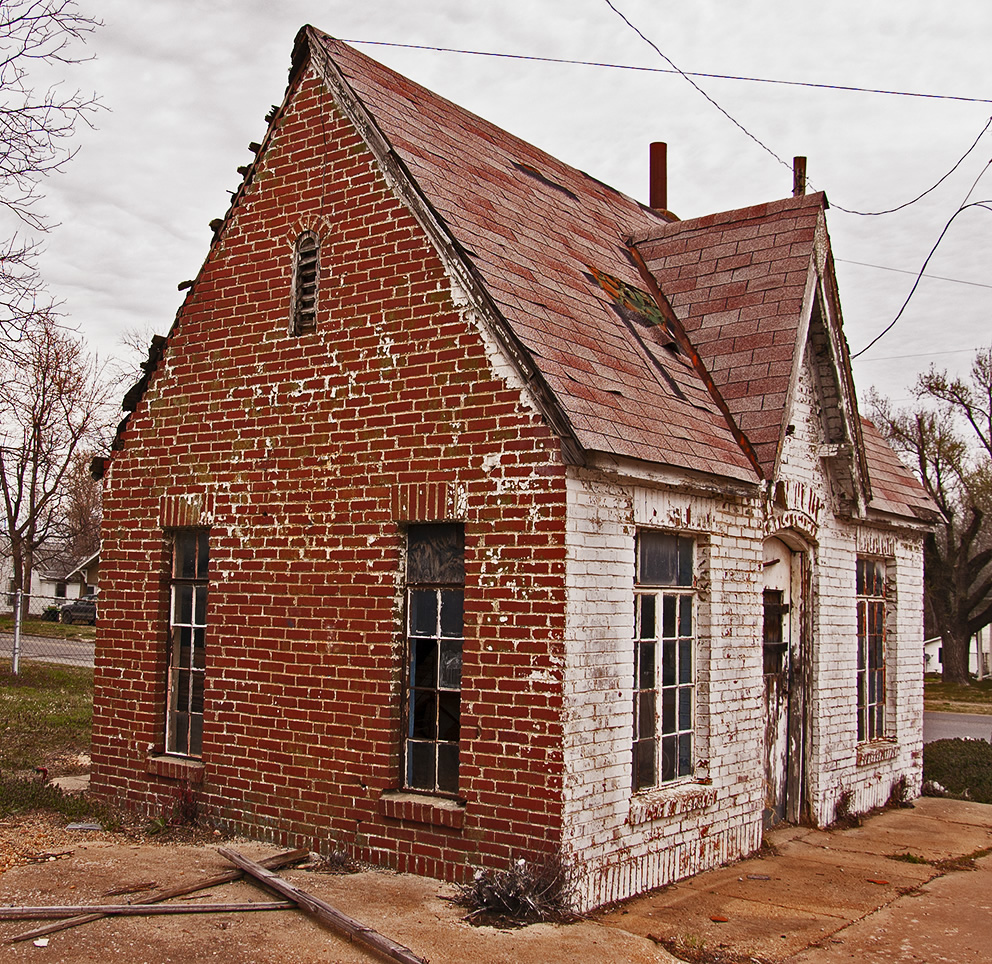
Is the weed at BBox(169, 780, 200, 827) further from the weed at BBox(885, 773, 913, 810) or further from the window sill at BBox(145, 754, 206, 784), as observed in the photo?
the weed at BBox(885, 773, 913, 810)

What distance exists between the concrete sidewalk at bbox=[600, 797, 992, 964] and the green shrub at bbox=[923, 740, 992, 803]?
2393 mm

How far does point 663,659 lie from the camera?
7.94m

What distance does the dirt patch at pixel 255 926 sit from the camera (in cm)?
570

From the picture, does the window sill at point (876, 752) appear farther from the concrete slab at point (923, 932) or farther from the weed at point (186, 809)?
the weed at point (186, 809)

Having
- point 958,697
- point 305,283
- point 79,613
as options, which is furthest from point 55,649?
point 958,697

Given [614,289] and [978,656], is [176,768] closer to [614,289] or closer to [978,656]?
[614,289]

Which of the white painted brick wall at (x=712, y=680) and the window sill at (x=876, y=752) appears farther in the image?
the window sill at (x=876, y=752)

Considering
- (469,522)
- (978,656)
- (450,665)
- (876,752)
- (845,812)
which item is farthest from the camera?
(978,656)

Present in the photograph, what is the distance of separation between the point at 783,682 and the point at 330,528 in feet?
15.4

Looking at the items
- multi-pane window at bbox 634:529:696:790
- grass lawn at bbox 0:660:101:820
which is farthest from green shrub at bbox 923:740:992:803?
grass lawn at bbox 0:660:101:820

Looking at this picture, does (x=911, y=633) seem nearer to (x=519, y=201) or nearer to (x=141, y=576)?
(x=519, y=201)

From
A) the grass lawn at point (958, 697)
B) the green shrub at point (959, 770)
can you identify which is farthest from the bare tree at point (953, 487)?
the green shrub at point (959, 770)

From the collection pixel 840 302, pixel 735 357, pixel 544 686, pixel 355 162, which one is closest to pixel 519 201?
pixel 355 162

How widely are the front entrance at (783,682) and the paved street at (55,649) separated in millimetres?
18230
